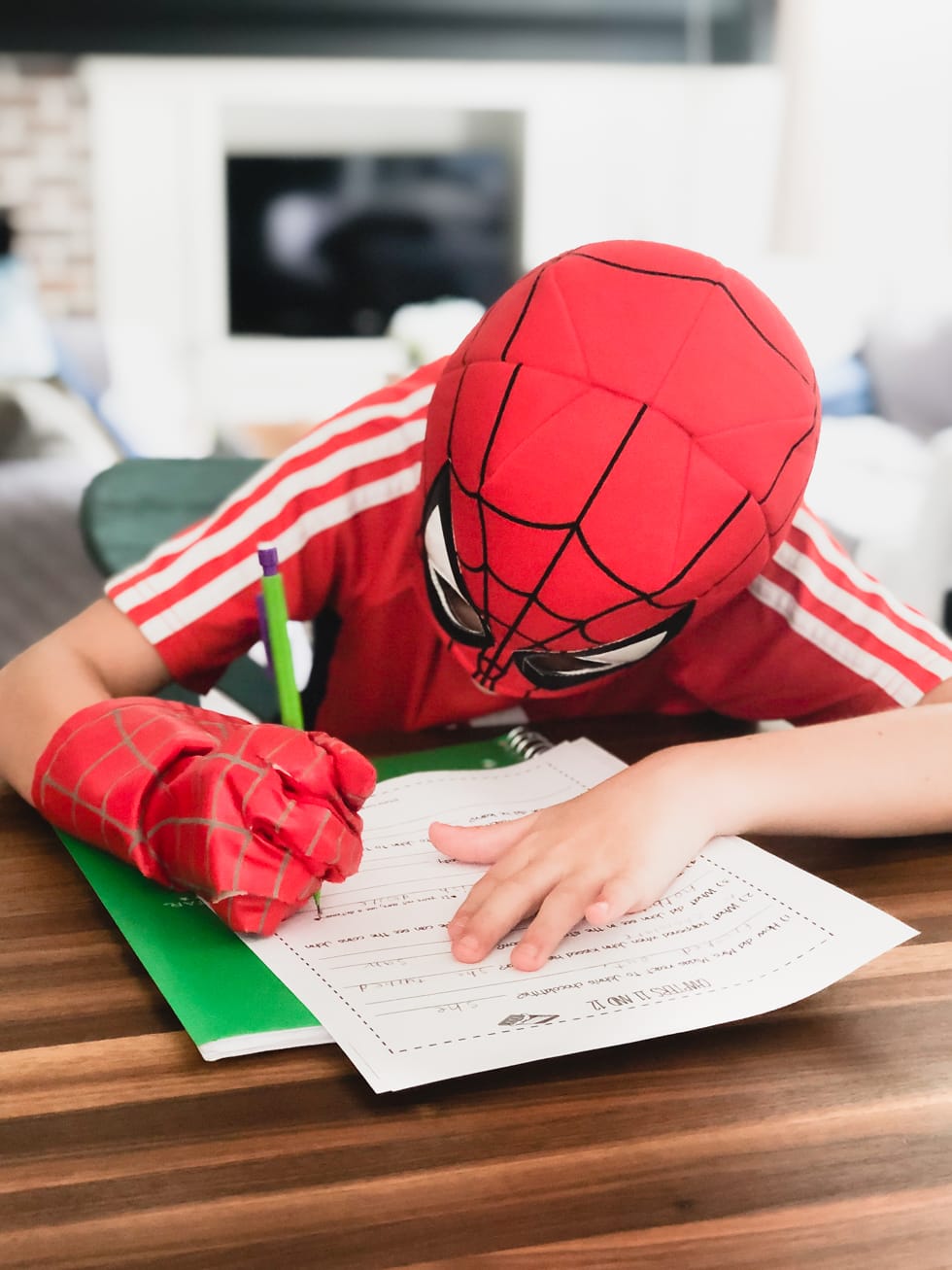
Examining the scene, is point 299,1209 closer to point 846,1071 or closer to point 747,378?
point 846,1071

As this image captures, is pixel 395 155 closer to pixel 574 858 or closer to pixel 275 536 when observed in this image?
pixel 275 536

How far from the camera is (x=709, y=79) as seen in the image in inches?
181

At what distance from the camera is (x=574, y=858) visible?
538 mm

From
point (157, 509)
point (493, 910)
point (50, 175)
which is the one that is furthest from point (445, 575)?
point (50, 175)

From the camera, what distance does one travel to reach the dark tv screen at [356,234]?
15.5 feet

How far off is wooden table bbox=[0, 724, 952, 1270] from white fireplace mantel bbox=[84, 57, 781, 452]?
4.13 m

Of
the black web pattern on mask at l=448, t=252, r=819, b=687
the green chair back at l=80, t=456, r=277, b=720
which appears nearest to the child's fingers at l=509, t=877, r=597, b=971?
the black web pattern on mask at l=448, t=252, r=819, b=687

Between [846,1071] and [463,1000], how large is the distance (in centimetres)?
14

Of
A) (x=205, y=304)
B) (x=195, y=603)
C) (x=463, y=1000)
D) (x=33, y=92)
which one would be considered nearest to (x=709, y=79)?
(x=205, y=304)

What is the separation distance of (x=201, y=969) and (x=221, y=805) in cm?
7

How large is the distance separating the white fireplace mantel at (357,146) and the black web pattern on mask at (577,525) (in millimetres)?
3976

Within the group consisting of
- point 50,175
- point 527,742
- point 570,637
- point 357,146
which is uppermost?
point 357,146

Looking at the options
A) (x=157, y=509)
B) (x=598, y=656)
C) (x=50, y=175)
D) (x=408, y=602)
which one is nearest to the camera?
(x=598, y=656)

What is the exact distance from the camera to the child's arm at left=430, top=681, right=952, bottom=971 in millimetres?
516
